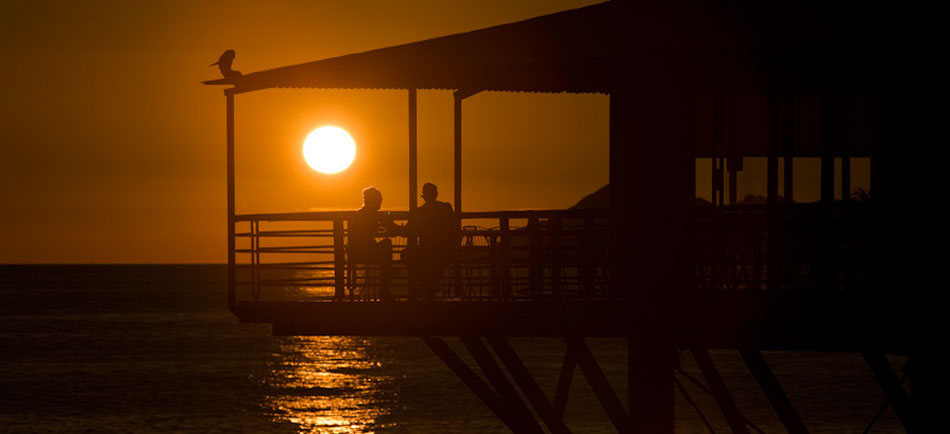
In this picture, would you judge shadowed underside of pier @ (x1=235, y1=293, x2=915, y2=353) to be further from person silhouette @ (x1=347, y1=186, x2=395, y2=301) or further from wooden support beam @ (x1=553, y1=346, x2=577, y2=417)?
wooden support beam @ (x1=553, y1=346, x2=577, y2=417)

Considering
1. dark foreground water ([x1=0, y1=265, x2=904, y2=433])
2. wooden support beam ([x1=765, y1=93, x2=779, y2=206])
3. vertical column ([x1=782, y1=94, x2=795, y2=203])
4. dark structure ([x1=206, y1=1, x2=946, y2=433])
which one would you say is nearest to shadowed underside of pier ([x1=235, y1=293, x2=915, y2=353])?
dark structure ([x1=206, y1=1, x2=946, y2=433])

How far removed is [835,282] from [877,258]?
73cm

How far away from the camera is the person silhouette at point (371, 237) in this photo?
15.1 meters

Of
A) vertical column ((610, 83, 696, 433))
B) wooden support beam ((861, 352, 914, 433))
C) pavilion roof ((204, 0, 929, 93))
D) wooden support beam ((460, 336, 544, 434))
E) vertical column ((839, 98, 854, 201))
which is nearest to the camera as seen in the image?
pavilion roof ((204, 0, 929, 93))

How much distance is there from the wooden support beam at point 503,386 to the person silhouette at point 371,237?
4.28 feet

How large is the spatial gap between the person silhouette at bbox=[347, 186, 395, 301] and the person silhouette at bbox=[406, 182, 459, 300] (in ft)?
1.32

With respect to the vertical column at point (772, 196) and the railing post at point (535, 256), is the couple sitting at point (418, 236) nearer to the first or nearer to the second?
the railing post at point (535, 256)

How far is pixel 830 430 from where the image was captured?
192 ft

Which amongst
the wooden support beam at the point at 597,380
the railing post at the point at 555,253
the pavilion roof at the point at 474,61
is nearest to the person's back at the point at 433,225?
the railing post at the point at 555,253

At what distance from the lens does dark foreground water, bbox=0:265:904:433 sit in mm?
61562

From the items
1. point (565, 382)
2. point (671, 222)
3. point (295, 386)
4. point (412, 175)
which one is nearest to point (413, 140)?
point (412, 175)

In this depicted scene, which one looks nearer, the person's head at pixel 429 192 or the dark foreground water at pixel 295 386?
the person's head at pixel 429 192

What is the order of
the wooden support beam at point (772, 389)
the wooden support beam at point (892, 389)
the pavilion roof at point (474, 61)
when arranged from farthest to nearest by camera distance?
the wooden support beam at point (772, 389), the wooden support beam at point (892, 389), the pavilion roof at point (474, 61)

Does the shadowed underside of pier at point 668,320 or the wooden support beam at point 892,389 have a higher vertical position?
the shadowed underside of pier at point 668,320
